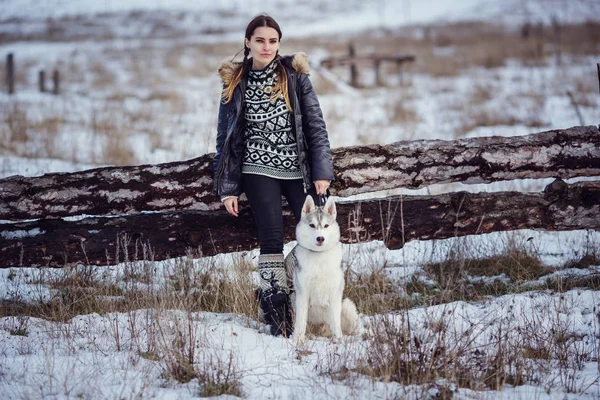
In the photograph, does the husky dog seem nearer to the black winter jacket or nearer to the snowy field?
the snowy field

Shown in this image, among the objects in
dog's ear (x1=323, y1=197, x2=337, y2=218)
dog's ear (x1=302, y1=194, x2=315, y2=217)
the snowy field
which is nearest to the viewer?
the snowy field

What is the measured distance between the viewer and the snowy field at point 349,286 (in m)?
3.69

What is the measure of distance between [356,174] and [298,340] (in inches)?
68.0

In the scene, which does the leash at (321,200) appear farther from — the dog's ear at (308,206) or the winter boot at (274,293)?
the winter boot at (274,293)

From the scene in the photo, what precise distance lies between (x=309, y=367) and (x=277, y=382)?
35 cm

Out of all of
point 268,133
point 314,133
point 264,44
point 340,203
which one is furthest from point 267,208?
point 264,44

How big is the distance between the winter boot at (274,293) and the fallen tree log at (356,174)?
0.87 m

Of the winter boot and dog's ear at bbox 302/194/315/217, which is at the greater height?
dog's ear at bbox 302/194/315/217

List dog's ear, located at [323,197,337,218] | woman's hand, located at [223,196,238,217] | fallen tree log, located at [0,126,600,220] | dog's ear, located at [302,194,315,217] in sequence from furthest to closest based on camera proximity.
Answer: fallen tree log, located at [0,126,600,220] < woman's hand, located at [223,196,238,217] < dog's ear, located at [323,197,337,218] < dog's ear, located at [302,194,315,217]

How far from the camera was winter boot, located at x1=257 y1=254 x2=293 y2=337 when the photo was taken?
4.75 m

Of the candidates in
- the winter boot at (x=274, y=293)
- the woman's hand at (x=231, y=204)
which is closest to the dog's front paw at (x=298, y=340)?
the winter boot at (x=274, y=293)

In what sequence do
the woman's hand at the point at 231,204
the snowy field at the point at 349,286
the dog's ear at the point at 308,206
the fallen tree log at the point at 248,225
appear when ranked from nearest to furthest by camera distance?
the snowy field at the point at 349,286 → the dog's ear at the point at 308,206 → the woman's hand at the point at 231,204 → the fallen tree log at the point at 248,225

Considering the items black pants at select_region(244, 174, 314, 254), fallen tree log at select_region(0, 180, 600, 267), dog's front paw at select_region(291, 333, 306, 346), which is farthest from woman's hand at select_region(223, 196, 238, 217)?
dog's front paw at select_region(291, 333, 306, 346)

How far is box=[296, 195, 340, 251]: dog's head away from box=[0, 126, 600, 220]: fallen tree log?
80cm
